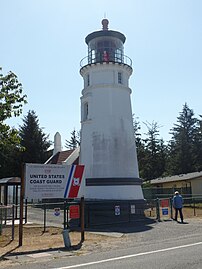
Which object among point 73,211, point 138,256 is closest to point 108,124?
point 73,211

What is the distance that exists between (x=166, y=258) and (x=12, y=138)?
11244mm

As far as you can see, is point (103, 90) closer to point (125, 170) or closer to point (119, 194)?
point (125, 170)

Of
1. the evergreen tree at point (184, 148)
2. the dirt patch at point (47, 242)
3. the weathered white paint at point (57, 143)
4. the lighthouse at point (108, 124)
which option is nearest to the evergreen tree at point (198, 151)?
the evergreen tree at point (184, 148)

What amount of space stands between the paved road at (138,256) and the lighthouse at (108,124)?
9958mm

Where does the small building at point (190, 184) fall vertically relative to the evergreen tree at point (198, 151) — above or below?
below

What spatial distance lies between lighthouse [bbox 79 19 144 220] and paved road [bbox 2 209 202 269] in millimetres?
9958

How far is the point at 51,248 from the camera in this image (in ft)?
38.4

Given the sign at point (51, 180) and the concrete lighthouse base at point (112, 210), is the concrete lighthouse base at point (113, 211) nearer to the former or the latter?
the concrete lighthouse base at point (112, 210)

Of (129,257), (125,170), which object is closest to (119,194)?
(125,170)

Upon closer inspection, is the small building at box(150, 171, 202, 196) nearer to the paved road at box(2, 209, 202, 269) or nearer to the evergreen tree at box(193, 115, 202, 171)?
the evergreen tree at box(193, 115, 202, 171)

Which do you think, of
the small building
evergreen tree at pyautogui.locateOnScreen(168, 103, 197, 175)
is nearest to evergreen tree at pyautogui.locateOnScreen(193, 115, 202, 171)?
evergreen tree at pyautogui.locateOnScreen(168, 103, 197, 175)

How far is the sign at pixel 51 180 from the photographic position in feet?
44.0

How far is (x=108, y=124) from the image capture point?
81.3ft

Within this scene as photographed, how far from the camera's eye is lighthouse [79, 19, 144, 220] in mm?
23984
